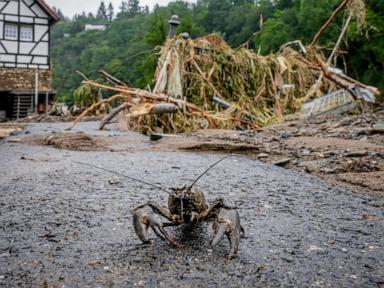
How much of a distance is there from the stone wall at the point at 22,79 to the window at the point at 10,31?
185 centimetres

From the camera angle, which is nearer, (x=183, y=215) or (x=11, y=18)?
(x=183, y=215)

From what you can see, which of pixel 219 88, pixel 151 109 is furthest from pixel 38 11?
pixel 151 109

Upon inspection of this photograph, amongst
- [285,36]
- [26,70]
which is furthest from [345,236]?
[285,36]

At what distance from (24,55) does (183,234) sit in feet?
80.3

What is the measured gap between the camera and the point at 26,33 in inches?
951

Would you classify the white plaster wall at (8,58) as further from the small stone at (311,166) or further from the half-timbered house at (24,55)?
the small stone at (311,166)

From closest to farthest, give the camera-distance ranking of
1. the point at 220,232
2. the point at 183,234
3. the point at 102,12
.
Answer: the point at 220,232, the point at 183,234, the point at 102,12

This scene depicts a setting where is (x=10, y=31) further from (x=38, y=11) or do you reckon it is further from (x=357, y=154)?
(x=357, y=154)

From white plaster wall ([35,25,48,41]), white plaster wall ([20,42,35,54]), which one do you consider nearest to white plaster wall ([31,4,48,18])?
white plaster wall ([35,25,48,41])

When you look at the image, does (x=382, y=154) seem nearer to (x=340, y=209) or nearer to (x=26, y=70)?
(x=340, y=209)

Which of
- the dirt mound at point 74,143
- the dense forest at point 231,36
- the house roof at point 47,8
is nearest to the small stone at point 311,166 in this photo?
the dirt mound at point 74,143

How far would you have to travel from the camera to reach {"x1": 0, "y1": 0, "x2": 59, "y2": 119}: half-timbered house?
77.8 ft

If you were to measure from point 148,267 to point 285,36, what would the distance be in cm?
3026

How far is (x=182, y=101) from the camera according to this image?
10.3 meters
